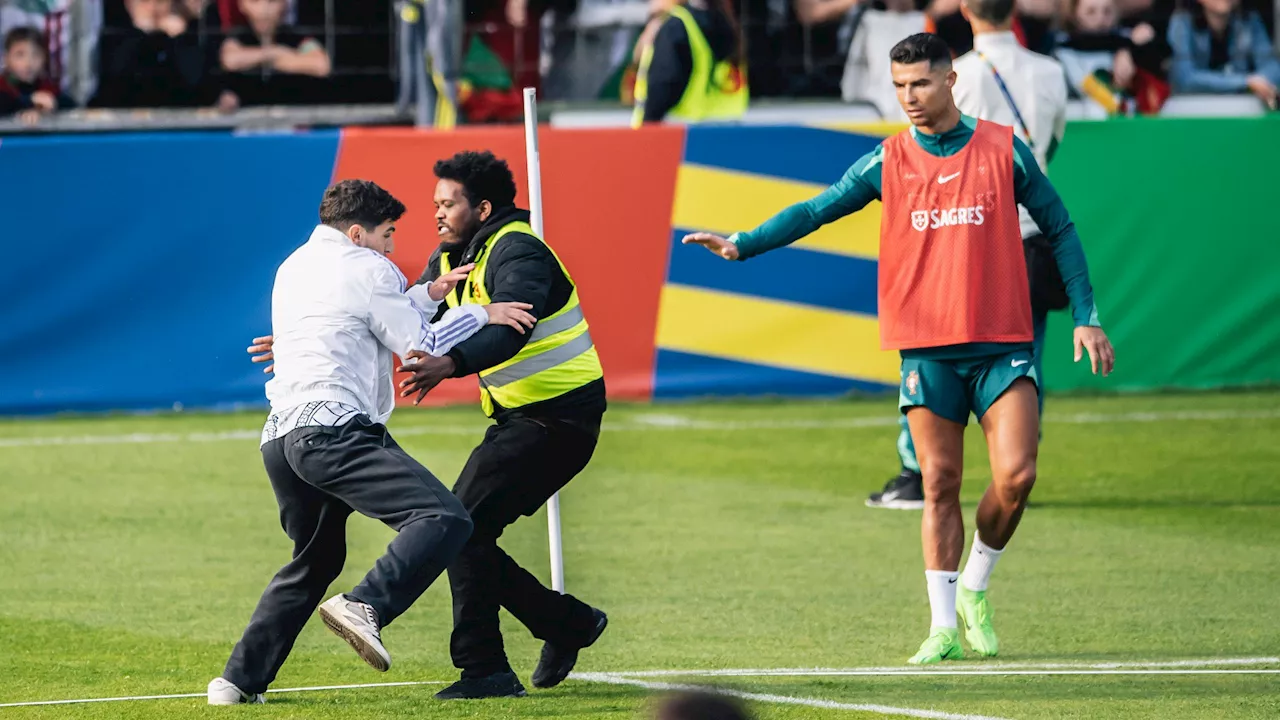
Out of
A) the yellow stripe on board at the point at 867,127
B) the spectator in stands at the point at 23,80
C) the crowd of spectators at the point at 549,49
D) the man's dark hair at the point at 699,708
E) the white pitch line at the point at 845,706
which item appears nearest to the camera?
the man's dark hair at the point at 699,708

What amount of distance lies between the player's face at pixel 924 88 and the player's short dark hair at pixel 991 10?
2858mm

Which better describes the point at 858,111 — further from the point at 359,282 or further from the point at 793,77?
the point at 359,282

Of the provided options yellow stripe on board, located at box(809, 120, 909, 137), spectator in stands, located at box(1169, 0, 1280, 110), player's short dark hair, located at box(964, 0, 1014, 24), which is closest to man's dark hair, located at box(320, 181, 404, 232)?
player's short dark hair, located at box(964, 0, 1014, 24)

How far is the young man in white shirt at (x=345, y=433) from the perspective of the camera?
6680 millimetres

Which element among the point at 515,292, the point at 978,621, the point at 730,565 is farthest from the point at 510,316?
the point at 730,565

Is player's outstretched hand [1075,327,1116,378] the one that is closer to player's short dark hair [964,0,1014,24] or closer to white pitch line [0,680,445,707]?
white pitch line [0,680,445,707]

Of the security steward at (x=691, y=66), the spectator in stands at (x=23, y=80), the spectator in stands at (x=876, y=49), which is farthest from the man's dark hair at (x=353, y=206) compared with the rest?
the spectator in stands at (x=23, y=80)

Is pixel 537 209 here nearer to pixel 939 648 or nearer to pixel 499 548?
pixel 499 548

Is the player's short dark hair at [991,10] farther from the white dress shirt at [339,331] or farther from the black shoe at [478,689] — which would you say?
the black shoe at [478,689]

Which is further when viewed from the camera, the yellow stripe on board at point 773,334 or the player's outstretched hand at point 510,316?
the yellow stripe on board at point 773,334

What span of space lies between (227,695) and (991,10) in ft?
17.4

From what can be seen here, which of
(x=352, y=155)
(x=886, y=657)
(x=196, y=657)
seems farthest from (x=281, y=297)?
(x=352, y=155)

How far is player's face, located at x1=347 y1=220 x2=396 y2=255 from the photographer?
6902 mm

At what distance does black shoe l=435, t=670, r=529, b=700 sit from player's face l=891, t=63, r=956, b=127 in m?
2.40
